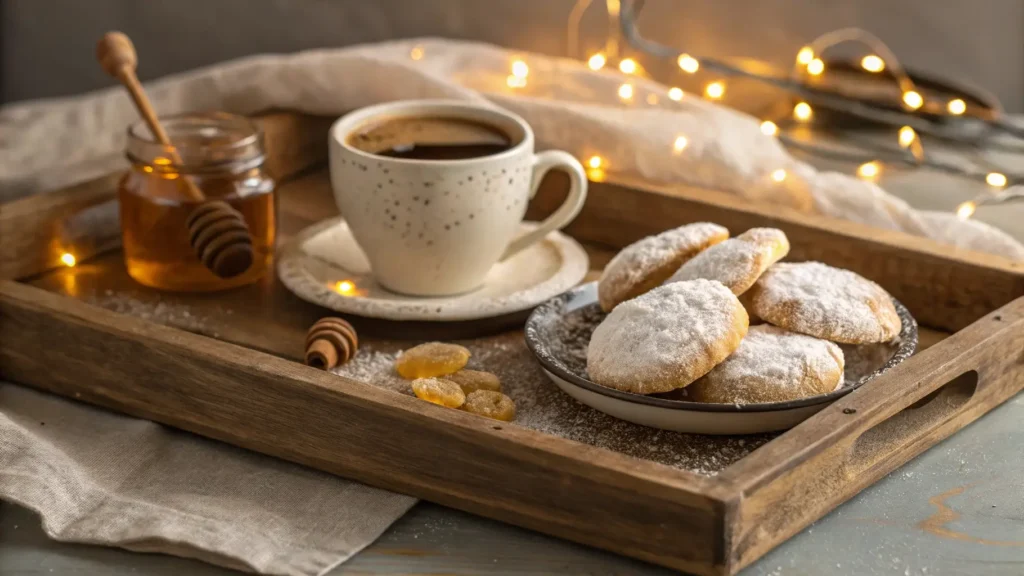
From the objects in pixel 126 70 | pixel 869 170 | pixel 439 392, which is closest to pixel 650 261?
pixel 439 392

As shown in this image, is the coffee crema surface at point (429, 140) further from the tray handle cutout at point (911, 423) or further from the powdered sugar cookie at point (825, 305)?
the tray handle cutout at point (911, 423)

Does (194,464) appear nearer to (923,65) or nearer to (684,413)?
(684,413)

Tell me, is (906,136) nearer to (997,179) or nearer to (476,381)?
(997,179)

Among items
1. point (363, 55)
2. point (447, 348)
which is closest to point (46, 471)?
point (447, 348)

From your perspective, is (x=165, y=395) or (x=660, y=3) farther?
→ (x=660, y=3)

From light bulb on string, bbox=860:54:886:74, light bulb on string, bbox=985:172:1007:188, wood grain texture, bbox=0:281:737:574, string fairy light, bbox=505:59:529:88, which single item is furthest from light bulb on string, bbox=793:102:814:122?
wood grain texture, bbox=0:281:737:574

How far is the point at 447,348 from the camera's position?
96 cm

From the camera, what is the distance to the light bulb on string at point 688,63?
1604 mm

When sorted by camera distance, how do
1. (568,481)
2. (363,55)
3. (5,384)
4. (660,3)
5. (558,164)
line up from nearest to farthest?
(568,481) → (5,384) → (558,164) → (363,55) → (660,3)

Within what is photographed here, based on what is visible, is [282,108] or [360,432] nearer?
[360,432]

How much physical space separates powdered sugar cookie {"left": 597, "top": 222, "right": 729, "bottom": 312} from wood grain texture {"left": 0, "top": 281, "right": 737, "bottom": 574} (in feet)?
0.73

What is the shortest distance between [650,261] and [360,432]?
0.88 feet

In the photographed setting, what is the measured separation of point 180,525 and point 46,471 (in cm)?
13

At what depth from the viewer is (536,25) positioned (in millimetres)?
1796
